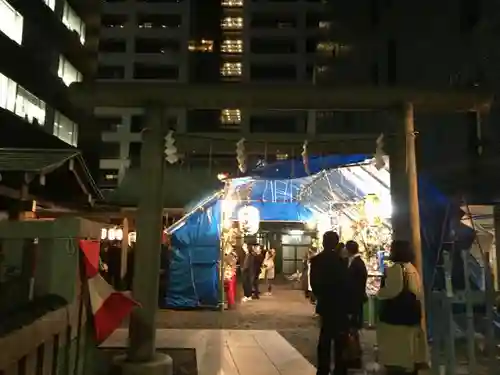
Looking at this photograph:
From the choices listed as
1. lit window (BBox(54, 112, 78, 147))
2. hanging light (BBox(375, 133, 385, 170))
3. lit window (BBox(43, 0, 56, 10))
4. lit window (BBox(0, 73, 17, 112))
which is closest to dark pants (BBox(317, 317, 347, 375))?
hanging light (BBox(375, 133, 385, 170))

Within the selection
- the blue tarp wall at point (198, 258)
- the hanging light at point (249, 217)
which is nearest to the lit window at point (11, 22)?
the blue tarp wall at point (198, 258)

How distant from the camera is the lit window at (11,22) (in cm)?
2470

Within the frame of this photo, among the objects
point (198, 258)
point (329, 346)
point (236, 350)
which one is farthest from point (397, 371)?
point (198, 258)

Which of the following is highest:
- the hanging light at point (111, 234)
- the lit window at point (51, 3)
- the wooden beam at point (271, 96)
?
the lit window at point (51, 3)

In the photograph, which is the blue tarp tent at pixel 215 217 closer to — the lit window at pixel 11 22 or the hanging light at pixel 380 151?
the hanging light at pixel 380 151

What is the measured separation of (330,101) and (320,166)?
226cm

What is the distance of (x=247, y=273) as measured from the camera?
66.7 feet

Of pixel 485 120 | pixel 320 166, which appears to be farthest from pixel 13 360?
pixel 485 120

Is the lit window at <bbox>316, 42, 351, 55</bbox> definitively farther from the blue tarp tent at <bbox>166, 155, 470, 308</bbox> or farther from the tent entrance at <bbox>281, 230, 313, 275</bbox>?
the blue tarp tent at <bbox>166, 155, 470, 308</bbox>

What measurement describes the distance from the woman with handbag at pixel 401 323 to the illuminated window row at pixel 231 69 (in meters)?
54.1

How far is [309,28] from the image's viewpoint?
53.7 m

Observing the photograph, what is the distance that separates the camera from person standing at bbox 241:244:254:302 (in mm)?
19812

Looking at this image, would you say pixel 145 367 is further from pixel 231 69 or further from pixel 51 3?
pixel 231 69

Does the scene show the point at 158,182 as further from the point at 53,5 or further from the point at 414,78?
the point at 53,5
